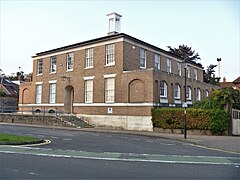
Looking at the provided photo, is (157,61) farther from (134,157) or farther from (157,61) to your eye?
(134,157)

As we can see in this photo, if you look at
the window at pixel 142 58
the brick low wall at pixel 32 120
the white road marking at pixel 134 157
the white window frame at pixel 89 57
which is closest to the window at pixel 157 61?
the window at pixel 142 58

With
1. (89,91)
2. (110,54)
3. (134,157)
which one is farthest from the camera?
(89,91)

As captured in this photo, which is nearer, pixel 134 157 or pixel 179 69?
pixel 134 157

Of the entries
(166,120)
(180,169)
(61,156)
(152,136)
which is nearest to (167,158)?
(180,169)

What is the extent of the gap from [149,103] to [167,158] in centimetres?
1447

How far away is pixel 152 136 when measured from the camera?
68.4 feet

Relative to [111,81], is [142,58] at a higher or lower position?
higher

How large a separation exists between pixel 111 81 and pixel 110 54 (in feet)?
9.36

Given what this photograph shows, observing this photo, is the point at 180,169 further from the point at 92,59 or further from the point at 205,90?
the point at 205,90

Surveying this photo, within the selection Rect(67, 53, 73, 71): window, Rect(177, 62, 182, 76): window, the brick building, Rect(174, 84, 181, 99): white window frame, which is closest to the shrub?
the brick building

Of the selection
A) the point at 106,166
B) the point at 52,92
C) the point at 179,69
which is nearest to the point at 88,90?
the point at 52,92

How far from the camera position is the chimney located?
103 feet

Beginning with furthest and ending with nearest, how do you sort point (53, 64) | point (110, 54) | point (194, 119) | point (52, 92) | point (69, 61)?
point (53, 64), point (52, 92), point (69, 61), point (110, 54), point (194, 119)

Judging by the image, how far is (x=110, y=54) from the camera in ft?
94.7
